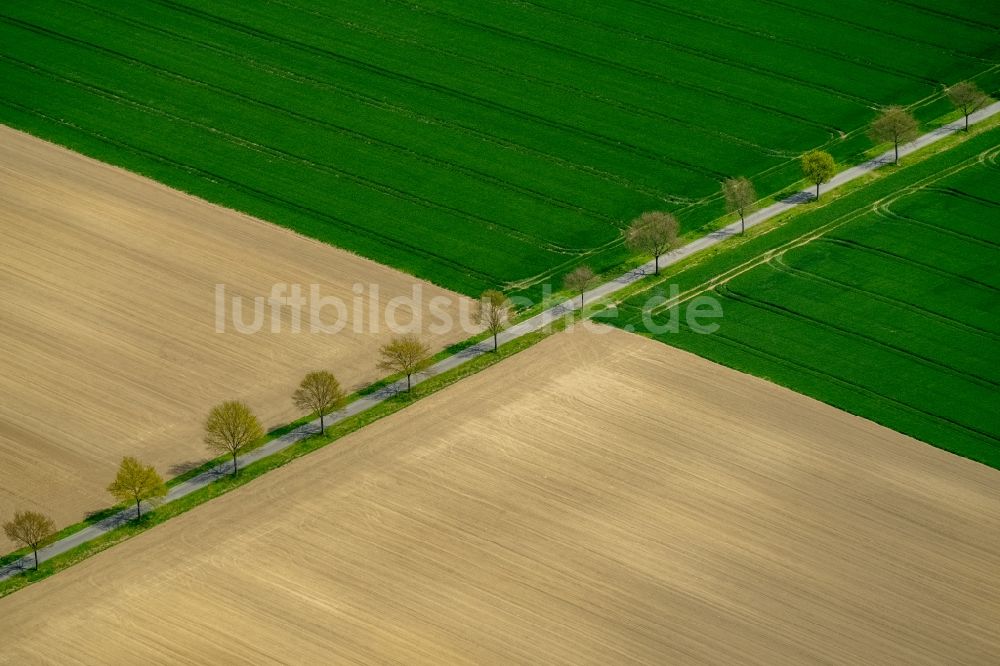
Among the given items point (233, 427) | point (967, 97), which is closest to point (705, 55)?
point (967, 97)

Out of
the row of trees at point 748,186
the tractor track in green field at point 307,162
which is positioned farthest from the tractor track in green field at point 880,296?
the tractor track in green field at point 307,162

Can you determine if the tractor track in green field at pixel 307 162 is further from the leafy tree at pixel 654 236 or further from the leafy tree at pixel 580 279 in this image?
the leafy tree at pixel 580 279

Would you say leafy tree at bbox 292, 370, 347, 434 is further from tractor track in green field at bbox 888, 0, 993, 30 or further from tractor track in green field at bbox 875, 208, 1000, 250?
tractor track in green field at bbox 888, 0, 993, 30

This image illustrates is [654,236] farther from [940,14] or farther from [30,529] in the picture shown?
[940,14]

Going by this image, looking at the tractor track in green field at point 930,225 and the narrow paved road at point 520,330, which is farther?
the tractor track in green field at point 930,225

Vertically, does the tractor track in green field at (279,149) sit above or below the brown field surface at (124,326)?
above

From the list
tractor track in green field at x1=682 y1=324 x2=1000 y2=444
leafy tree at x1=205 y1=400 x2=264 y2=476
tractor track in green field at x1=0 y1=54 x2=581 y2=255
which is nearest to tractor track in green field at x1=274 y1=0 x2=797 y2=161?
tractor track in green field at x1=0 y1=54 x2=581 y2=255
